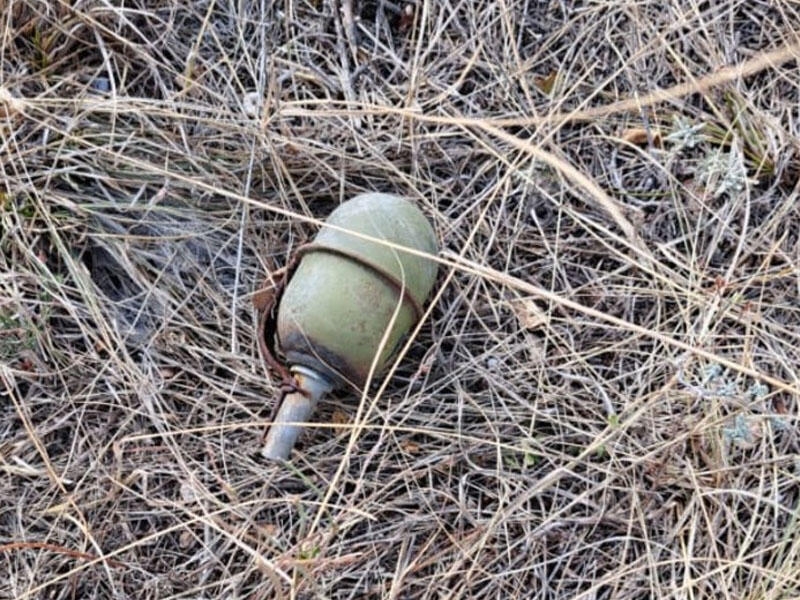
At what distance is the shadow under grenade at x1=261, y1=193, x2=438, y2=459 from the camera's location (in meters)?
2.03

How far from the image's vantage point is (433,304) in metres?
2.10

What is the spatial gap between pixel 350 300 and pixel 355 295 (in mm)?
14

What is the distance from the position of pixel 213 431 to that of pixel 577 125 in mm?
1011

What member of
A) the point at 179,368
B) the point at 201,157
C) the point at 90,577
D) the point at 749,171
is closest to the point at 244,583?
the point at 90,577

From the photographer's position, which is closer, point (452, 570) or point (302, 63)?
point (452, 570)

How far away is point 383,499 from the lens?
7.06ft

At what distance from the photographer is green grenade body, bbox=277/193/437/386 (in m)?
2.03

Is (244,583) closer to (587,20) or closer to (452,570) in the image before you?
(452,570)

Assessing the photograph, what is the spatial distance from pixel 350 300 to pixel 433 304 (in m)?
0.17

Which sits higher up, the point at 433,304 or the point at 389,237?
the point at 389,237

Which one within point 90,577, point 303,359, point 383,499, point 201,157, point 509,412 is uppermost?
point 201,157

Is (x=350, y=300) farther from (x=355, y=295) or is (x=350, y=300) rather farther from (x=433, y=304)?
(x=433, y=304)

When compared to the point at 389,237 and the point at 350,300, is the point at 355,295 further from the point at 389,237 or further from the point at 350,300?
the point at 389,237

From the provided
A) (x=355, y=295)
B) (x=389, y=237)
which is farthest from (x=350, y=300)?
(x=389, y=237)
